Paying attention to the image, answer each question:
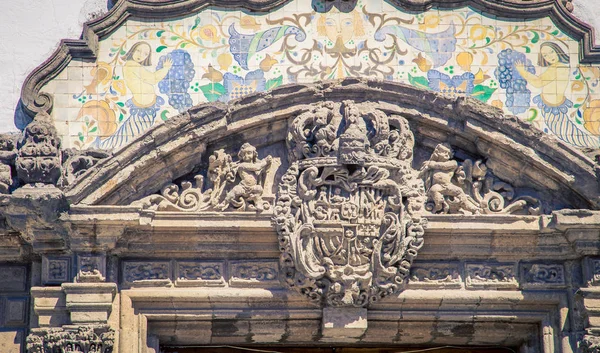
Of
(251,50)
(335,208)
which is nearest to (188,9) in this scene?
(251,50)

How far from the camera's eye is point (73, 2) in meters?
10.1

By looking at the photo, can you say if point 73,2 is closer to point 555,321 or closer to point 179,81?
point 179,81

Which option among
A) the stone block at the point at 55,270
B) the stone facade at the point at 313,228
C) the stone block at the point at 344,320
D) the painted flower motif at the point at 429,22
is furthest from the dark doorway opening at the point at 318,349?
the painted flower motif at the point at 429,22

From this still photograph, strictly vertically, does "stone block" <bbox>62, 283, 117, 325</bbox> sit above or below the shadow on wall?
below

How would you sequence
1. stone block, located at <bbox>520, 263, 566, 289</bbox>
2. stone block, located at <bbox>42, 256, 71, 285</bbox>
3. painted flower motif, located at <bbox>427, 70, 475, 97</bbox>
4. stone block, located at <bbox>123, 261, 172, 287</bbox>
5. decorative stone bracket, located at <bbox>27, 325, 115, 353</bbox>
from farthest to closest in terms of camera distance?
painted flower motif, located at <bbox>427, 70, 475, 97</bbox> → stone block, located at <bbox>520, 263, 566, 289</bbox> → stone block, located at <bbox>123, 261, 172, 287</bbox> → stone block, located at <bbox>42, 256, 71, 285</bbox> → decorative stone bracket, located at <bbox>27, 325, 115, 353</bbox>

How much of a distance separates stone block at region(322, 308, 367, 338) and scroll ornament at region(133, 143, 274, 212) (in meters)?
0.83

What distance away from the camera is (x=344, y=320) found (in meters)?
9.23

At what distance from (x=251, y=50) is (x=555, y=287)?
268 centimetres

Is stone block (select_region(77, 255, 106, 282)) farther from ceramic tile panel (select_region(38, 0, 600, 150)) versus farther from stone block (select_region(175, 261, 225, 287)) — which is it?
ceramic tile panel (select_region(38, 0, 600, 150))

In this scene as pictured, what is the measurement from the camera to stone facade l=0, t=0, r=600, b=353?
9180 millimetres

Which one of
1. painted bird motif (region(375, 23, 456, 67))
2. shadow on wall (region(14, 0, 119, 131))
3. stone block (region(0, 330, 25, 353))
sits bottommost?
stone block (region(0, 330, 25, 353))

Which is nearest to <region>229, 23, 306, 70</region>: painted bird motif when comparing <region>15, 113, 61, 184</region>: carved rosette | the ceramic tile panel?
the ceramic tile panel

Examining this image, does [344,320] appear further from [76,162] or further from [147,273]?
[76,162]

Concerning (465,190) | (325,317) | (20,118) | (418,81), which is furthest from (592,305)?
(20,118)
